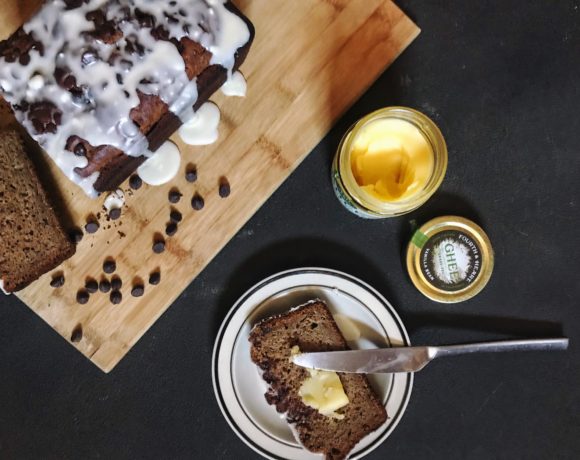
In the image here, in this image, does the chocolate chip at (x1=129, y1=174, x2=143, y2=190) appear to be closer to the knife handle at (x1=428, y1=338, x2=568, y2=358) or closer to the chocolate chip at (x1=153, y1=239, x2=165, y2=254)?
the chocolate chip at (x1=153, y1=239, x2=165, y2=254)

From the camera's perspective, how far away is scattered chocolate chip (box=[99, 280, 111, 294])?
170 centimetres

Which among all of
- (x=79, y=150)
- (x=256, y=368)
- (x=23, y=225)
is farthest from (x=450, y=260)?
(x=23, y=225)

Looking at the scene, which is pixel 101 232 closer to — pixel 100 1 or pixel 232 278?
pixel 232 278

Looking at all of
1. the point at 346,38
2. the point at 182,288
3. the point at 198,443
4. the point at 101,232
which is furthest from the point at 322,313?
the point at 346,38

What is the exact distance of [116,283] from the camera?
1.70m

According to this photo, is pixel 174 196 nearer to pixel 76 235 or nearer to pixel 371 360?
pixel 76 235

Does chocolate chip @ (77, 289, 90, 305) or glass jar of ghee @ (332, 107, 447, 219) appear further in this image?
chocolate chip @ (77, 289, 90, 305)

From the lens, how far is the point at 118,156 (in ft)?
4.99

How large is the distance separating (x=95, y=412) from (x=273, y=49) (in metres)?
1.18

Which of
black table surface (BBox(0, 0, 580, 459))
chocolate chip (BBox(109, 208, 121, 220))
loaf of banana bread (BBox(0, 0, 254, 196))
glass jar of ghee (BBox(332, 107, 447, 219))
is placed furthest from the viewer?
black table surface (BBox(0, 0, 580, 459))

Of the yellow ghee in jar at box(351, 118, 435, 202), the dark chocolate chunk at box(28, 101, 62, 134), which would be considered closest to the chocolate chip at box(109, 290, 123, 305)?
the dark chocolate chunk at box(28, 101, 62, 134)

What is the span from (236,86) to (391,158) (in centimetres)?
47

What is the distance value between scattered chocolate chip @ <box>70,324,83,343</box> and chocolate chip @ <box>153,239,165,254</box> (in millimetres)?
311

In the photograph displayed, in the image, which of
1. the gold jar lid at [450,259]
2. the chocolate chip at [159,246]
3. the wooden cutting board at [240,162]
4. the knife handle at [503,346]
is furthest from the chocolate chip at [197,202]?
the knife handle at [503,346]
